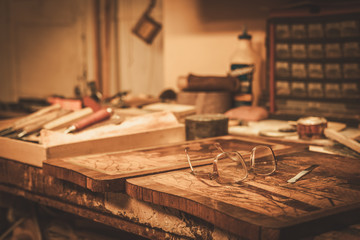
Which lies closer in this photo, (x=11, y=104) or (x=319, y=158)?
(x=319, y=158)

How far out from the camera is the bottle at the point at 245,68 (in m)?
3.01

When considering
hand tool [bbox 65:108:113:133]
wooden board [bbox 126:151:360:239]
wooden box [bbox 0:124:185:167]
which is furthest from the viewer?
hand tool [bbox 65:108:113:133]

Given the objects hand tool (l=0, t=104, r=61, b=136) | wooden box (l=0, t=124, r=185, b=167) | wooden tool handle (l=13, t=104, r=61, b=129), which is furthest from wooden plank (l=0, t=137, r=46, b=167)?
wooden tool handle (l=13, t=104, r=61, b=129)

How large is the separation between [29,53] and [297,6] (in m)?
3.70

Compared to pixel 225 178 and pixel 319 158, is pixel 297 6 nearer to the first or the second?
pixel 319 158

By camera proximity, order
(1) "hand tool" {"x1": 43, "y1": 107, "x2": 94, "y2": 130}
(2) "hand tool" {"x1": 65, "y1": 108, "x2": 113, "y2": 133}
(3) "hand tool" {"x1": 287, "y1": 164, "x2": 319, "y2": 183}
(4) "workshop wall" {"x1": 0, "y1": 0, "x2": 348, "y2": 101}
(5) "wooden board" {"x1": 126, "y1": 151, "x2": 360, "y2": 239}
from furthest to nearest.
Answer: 1. (4) "workshop wall" {"x1": 0, "y1": 0, "x2": 348, "y2": 101}
2. (1) "hand tool" {"x1": 43, "y1": 107, "x2": 94, "y2": 130}
3. (2) "hand tool" {"x1": 65, "y1": 108, "x2": 113, "y2": 133}
4. (3) "hand tool" {"x1": 287, "y1": 164, "x2": 319, "y2": 183}
5. (5) "wooden board" {"x1": 126, "y1": 151, "x2": 360, "y2": 239}

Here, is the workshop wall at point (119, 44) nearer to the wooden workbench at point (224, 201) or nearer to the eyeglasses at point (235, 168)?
the eyeglasses at point (235, 168)

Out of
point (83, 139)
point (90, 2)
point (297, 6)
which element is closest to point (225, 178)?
point (83, 139)

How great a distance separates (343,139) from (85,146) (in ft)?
3.96

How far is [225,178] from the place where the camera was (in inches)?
58.1

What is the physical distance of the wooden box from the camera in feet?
6.29

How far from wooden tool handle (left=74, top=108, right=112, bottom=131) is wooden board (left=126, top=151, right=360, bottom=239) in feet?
2.72

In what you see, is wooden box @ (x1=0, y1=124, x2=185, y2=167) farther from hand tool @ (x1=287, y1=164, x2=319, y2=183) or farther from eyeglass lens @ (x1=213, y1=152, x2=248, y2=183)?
hand tool @ (x1=287, y1=164, x2=319, y2=183)

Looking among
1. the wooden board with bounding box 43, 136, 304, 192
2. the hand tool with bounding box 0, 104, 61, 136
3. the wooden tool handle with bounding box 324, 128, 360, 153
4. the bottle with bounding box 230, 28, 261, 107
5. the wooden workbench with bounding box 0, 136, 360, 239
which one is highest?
the bottle with bounding box 230, 28, 261, 107
